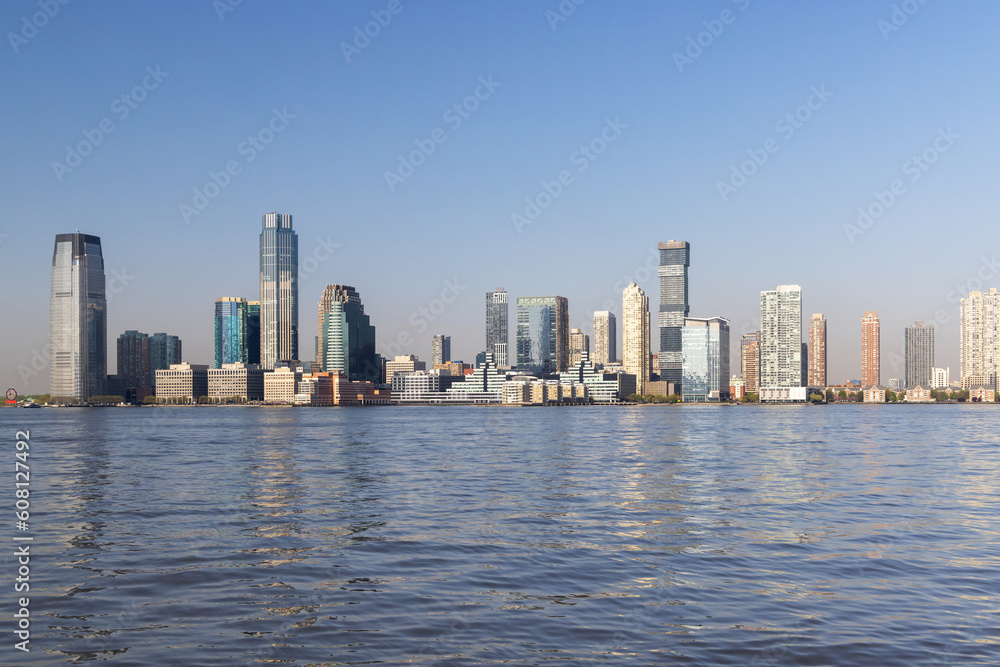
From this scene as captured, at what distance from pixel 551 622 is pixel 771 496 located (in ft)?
81.2

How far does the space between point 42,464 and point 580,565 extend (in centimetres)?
5125

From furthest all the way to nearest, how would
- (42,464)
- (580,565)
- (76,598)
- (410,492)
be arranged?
(42,464)
(410,492)
(580,565)
(76,598)

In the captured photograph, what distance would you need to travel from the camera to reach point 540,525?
31.3m

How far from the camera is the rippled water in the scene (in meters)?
16.6

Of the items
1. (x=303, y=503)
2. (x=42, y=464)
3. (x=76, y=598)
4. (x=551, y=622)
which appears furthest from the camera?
(x=42, y=464)

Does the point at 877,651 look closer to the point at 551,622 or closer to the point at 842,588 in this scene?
the point at 842,588

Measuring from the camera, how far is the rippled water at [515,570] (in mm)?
16641

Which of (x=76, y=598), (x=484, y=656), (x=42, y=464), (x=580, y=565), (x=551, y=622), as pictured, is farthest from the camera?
(x=42, y=464)

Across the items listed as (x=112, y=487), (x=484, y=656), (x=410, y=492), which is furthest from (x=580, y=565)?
(x=112, y=487)

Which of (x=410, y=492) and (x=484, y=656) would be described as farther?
(x=410, y=492)

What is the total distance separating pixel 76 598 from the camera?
808 inches

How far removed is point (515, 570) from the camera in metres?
23.5

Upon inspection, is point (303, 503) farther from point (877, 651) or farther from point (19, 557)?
point (877, 651)

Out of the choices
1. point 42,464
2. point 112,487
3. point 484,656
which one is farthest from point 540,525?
point 42,464
